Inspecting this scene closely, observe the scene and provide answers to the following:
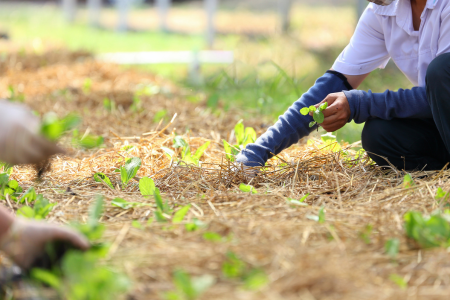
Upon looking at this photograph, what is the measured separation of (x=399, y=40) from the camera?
6.35 ft

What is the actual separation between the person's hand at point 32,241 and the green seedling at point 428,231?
80cm

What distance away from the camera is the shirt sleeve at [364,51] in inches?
79.7

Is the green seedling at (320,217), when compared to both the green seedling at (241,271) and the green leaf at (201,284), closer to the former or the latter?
the green seedling at (241,271)

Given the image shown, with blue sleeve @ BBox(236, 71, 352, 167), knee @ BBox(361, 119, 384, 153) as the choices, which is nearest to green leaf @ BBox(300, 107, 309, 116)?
blue sleeve @ BBox(236, 71, 352, 167)

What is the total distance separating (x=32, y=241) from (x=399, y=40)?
5.15ft

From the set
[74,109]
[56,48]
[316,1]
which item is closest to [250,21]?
[316,1]

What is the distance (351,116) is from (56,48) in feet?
16.4

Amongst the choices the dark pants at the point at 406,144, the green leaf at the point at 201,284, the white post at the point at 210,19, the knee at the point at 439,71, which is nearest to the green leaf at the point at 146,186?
the green leaf at the point at 201,284

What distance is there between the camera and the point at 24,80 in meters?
4.41

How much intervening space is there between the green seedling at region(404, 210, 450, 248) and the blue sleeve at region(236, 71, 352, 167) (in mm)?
811

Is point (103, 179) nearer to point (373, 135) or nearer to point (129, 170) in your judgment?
point (129, 170)

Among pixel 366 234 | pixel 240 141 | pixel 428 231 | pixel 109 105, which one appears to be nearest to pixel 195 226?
pixel 366 234

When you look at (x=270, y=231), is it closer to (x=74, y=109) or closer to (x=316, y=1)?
(x=74, y=109)

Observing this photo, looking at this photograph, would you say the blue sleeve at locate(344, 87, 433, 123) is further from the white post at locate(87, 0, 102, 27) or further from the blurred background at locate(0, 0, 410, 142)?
the white post at locate(87, 0, 102, 27)
